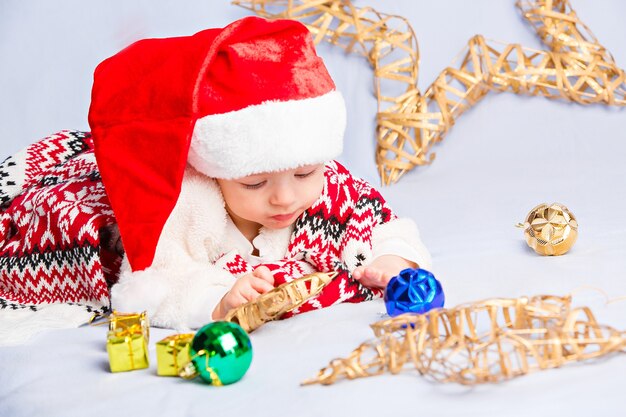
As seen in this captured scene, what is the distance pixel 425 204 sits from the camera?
2.00 meters

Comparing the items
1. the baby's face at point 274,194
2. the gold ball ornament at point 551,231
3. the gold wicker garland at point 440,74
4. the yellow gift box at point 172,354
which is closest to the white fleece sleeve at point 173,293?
the baby's face at point 274,194

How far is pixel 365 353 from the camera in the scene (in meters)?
1.04

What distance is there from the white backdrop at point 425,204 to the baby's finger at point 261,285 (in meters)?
0.06

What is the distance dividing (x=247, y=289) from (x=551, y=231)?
59 cm

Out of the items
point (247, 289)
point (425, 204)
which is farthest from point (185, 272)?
point (425, 204)

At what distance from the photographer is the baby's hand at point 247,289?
1221 mm

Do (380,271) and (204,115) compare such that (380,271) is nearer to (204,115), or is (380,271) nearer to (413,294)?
(413,294)

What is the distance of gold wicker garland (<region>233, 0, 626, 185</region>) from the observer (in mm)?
2250

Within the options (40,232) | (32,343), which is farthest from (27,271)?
(32,343)

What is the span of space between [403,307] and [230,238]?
41 centimetres

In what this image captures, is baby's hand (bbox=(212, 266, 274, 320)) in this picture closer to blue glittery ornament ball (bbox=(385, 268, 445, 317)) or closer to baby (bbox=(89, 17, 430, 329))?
baby (bbox=(89, 17, 430, 329))

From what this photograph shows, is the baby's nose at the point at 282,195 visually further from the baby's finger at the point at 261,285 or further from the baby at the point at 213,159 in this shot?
the baby's finger at the point at 261,285

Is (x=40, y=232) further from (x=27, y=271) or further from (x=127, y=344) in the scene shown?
(x=127, y=344)

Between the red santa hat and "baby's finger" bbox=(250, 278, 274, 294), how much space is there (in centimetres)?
16
